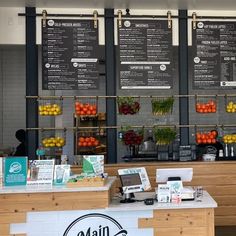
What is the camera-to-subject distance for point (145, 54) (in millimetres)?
5750

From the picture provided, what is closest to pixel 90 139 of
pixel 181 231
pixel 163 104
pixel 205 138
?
pixel 163 104

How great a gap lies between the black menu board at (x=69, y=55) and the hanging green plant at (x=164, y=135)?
1.18 m

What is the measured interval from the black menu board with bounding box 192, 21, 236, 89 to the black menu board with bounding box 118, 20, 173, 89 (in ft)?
1.40

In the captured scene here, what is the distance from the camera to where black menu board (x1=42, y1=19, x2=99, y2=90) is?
221 inches

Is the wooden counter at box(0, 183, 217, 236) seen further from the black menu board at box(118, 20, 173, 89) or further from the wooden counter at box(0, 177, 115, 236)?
the black menu board at box(118, 20, 173, 89)

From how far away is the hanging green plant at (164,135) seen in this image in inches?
219

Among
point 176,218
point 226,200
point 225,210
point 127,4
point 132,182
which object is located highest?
point 127,4

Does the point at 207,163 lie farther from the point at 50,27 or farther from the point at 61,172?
the point at 50,27

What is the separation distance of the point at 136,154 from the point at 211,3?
108 inches

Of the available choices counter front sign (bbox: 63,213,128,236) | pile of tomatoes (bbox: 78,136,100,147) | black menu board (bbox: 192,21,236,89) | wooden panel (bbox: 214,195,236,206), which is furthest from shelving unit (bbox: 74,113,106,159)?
counter front sign (bbox: 63,213,128,236)

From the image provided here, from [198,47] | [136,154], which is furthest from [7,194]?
[198,47]

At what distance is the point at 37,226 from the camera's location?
343cm

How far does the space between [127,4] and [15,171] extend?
324cm

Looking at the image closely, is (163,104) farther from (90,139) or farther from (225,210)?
(225,210)
